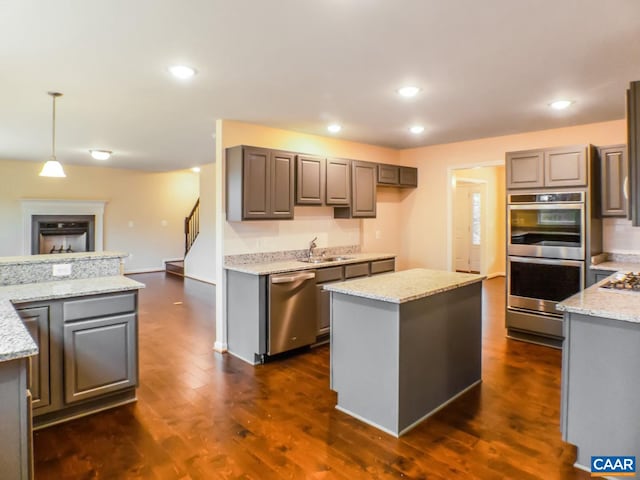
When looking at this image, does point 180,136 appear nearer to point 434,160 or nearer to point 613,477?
point 434,160

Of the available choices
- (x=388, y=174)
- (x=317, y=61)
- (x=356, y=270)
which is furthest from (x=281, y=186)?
(x=388, y=174)

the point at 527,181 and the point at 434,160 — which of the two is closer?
the point at 527,181

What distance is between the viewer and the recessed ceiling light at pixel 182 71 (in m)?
2.78

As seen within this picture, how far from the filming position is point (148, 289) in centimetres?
755

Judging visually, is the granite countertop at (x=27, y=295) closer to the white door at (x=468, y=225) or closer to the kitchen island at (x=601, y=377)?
the kitchen island at (x=601, y=377)

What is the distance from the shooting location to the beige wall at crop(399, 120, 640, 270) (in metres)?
5.11

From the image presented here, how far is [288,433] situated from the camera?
2.59m

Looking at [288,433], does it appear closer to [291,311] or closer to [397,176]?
[291,311]

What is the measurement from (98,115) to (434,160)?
14.1 feet

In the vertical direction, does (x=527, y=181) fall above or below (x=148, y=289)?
above

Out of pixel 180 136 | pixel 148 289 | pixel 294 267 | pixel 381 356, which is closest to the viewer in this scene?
pixel 381 356

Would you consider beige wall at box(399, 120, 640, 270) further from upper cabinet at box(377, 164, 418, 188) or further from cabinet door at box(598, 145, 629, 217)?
cabinet door at box(598, 145, 629, 217)

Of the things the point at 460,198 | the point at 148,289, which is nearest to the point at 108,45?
the point at 148,289

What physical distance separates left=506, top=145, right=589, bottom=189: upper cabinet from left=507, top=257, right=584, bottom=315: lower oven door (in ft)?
2.63
